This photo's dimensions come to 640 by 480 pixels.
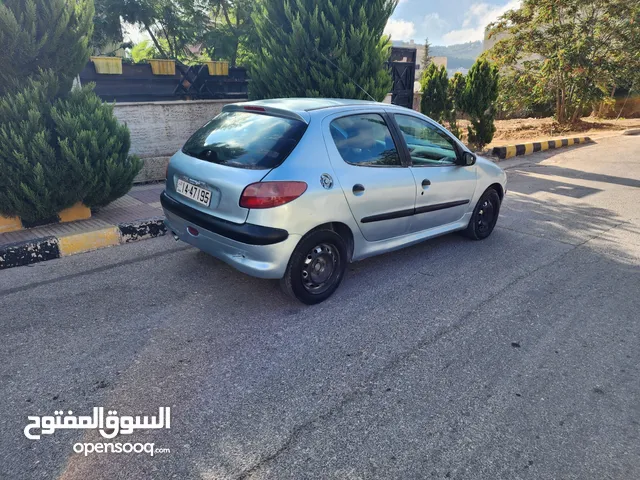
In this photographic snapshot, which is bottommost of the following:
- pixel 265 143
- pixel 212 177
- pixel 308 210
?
pixel 308 210

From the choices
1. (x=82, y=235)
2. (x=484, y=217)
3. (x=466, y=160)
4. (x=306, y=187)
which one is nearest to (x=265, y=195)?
(x=306, y=187)

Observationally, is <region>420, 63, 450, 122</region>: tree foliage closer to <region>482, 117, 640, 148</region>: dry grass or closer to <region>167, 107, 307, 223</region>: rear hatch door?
<region>482, 117, 640, 148</region>: dry grass

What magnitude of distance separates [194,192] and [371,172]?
143 centimetres

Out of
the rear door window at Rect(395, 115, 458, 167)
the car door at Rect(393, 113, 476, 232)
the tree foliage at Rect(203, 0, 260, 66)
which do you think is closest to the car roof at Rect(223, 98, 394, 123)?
the rear door window at Rect(395, 115, 458, 167)

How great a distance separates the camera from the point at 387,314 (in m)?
3.55

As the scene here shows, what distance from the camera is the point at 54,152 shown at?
479 centimetres

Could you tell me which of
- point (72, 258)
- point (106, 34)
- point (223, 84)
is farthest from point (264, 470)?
point (106, 34)

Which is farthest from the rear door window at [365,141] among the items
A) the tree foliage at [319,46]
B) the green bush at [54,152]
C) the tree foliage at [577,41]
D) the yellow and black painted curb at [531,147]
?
the tree foliage at [577,41]

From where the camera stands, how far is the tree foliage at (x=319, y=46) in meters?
7.09

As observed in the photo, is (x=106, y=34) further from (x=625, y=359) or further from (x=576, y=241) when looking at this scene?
(x=625, y=359)

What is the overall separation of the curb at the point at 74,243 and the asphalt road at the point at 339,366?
0.47 feet

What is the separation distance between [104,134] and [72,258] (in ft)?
4.79

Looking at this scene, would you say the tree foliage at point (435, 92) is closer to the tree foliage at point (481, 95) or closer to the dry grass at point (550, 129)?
the tree foliage at point (481, 95)

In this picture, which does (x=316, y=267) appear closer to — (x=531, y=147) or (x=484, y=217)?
(x=484, y=217)
